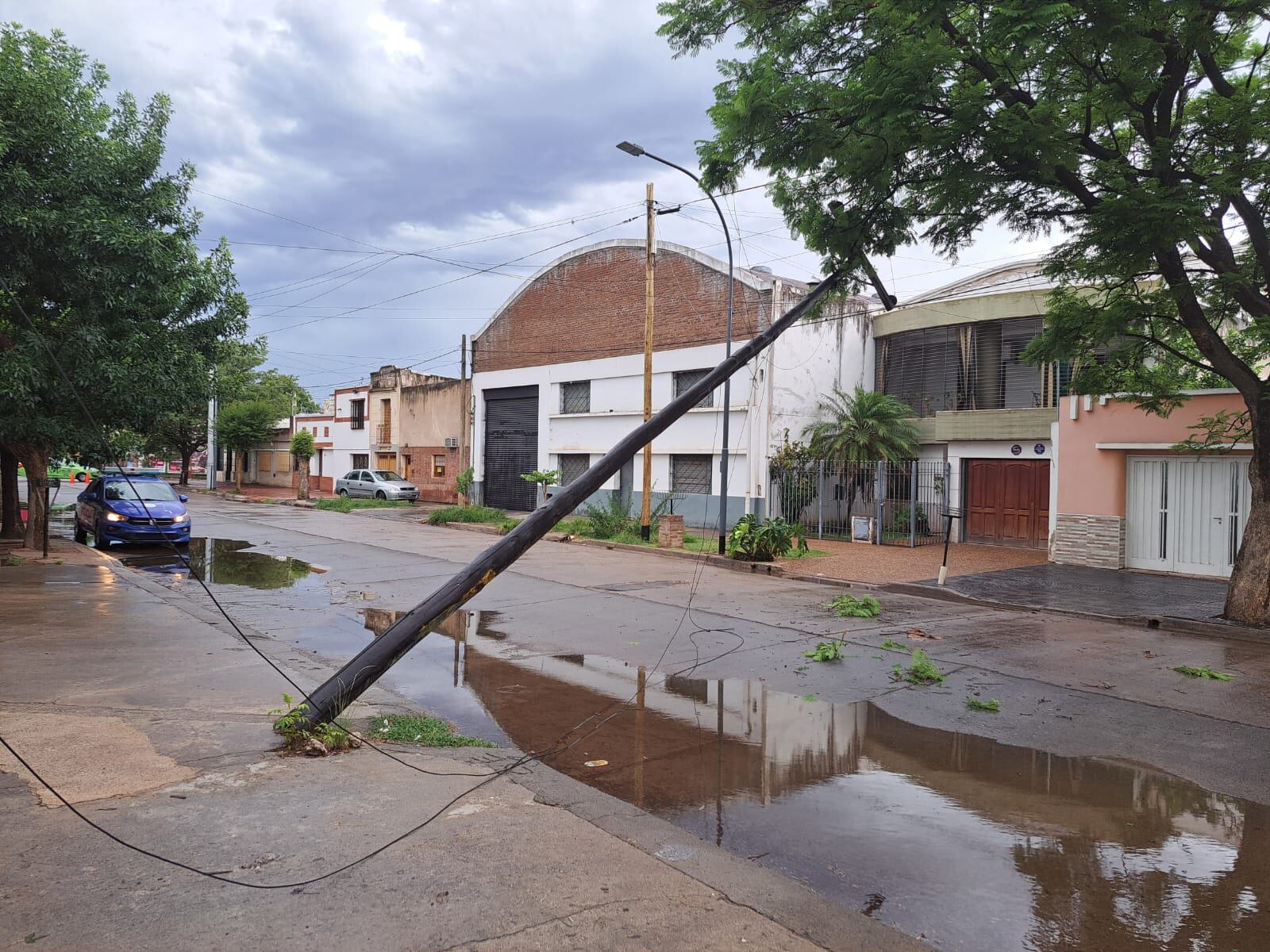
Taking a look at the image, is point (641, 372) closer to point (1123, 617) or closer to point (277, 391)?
point (1123, 617)

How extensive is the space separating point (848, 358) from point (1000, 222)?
Result: 15351mm

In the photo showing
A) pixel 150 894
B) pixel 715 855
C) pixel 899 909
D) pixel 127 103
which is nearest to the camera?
pixel 150 894

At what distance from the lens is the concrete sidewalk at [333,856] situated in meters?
3.22

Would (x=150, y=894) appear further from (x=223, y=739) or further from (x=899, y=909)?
(x=899, y=909)

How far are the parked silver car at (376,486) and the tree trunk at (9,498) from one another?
19.4 m

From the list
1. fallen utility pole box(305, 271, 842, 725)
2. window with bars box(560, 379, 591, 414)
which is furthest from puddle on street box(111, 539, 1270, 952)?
window with bars box(560, 379, 591, 414)

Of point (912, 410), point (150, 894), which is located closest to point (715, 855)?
point (150, 894)

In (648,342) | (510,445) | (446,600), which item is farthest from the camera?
(510,445)

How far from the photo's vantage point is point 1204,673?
8438 mm

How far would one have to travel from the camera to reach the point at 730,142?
30.8ft

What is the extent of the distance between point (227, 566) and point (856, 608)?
11647 millimetres

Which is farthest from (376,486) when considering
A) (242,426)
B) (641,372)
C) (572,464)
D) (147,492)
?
(147,492)

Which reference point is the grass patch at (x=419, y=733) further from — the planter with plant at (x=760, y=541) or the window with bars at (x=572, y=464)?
the window with bars at (x=572, y=464)

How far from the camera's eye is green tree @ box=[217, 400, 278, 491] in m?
44.6
